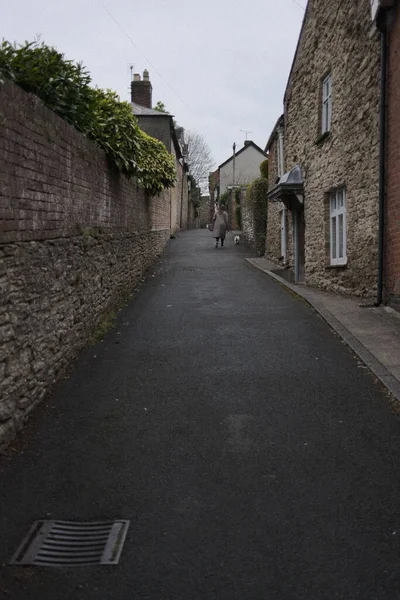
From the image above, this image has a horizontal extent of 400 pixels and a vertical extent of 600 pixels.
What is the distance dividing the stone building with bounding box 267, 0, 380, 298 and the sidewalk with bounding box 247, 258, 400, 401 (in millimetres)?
736

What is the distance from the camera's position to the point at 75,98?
7508 millimetres

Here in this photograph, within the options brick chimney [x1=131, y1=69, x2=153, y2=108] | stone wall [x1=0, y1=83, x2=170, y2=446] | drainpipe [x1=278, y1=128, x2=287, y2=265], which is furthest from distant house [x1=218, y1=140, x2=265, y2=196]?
stone wall [x1=0, y1=83, x2=170, y2=446]

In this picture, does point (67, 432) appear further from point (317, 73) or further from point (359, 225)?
point (317, 73)

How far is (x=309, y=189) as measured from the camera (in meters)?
15.1

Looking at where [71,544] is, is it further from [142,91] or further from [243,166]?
[243,166]

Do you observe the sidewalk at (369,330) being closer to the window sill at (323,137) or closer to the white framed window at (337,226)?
the white framed window at (337,226)

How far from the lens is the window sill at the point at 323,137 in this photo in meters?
13.2

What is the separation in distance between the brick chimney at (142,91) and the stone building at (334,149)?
18386 mm

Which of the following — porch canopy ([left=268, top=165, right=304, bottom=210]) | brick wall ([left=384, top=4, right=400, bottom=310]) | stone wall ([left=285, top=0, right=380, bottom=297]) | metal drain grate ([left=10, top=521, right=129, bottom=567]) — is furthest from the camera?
porch canopy ([left=268, top=165, right=304, bottom=210])

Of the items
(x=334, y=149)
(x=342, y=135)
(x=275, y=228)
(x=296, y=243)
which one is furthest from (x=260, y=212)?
(x=342, y=135)

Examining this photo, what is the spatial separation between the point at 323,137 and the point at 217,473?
10.9 m

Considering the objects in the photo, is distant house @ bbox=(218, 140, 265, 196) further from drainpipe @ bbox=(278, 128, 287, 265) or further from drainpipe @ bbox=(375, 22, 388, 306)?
drainpipe @ bbox=(375, 22, 388, 306)

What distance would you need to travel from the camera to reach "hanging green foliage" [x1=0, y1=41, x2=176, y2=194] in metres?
6.40

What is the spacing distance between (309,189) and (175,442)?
11469 mm
